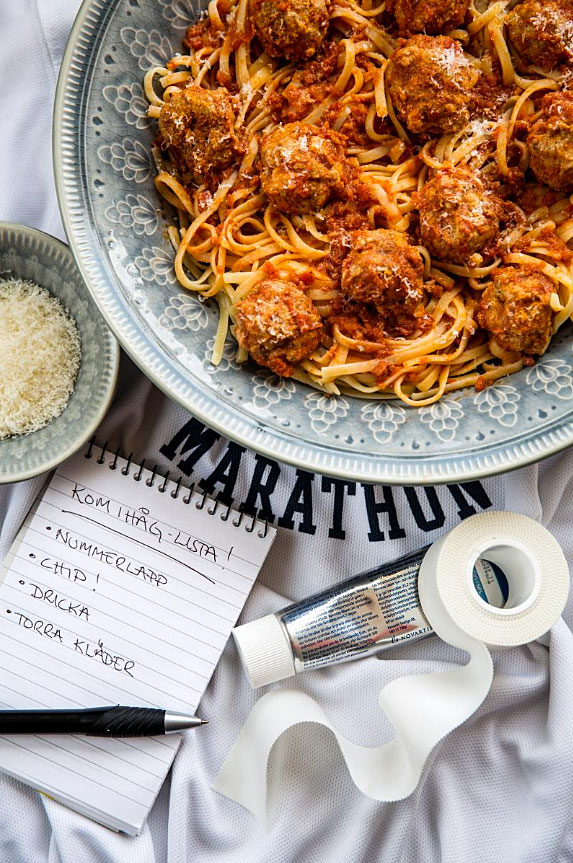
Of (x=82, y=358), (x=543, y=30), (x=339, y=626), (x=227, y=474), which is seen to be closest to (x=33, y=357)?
(x=82, y=358)

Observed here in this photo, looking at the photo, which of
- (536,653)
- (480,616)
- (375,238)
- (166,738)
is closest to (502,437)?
(480,616)

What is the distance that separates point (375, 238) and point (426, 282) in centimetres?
31

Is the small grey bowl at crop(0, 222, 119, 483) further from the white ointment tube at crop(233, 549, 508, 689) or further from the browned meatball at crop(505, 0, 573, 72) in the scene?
the browned meatball at crop(505, 0, 573, 72)

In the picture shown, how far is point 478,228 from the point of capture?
2.67 meters

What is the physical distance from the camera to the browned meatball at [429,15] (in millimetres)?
2703

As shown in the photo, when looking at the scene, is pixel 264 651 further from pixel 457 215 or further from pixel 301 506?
pixel 457 215

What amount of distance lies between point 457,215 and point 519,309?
417mm

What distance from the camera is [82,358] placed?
3.09 m

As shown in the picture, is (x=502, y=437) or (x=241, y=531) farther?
(x=241, y=531)

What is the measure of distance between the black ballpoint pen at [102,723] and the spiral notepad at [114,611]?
0.07 m

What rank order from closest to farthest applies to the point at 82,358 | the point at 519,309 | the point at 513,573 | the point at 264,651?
the point at 519,309 < the point at 513,573 < the point at 264,651 < the point at 82,358

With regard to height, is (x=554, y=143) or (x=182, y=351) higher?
(x=554, y=143)

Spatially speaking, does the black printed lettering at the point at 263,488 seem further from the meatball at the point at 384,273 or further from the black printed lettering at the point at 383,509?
A: the meatball at the point at 384,273

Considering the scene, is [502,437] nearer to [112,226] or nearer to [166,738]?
[112,226]
